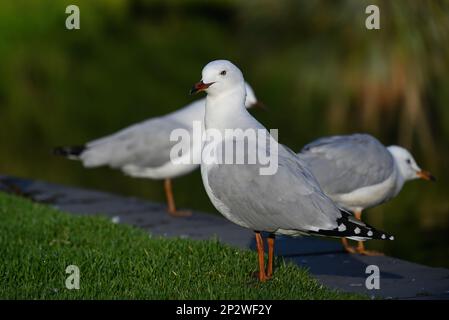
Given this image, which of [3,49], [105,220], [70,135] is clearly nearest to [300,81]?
[70,135]

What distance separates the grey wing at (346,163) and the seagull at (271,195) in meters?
1.35

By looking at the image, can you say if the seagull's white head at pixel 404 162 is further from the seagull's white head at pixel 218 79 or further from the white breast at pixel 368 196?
the seagull's white head at pixel 218 79

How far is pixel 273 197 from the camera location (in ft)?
19.3

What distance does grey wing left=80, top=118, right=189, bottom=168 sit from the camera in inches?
363

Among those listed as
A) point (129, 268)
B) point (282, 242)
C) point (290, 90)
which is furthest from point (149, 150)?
point (290, 90)

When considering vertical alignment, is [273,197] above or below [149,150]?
below

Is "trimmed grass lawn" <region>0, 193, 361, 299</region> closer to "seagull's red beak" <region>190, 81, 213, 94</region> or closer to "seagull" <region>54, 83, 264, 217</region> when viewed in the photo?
"seagull's red beak" <region>190, 81, 213, 94</region>

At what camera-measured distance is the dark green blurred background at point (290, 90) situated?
12727mm

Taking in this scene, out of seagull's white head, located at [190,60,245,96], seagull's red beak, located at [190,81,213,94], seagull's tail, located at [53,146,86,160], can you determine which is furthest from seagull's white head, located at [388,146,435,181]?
seagull's tail, located at [53,146,86,160]

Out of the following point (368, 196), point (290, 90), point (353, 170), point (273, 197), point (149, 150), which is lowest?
point (273, 197)

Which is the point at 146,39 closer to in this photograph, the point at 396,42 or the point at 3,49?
the point at 3,49

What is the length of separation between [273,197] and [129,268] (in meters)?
1.15

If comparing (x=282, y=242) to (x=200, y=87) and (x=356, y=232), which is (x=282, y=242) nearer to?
(x=200, y=87)

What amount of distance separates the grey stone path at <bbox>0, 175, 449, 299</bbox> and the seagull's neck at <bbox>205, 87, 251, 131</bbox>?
4.01ft
